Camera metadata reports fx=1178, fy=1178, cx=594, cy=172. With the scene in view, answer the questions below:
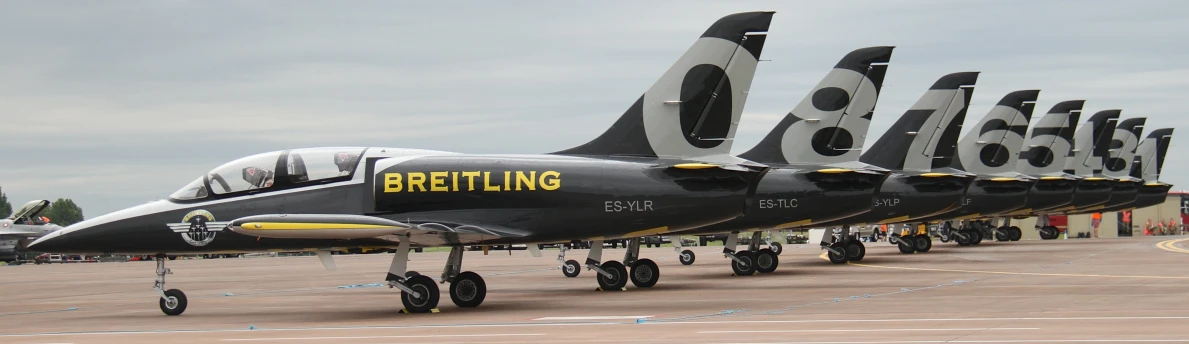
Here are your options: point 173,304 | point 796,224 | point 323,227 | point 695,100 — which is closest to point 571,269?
point 796,224

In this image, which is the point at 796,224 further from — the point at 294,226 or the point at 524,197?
the point at 294,226

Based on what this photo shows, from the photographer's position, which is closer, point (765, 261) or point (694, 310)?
point (694, 310)

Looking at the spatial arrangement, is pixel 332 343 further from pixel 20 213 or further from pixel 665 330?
pixel 20 213

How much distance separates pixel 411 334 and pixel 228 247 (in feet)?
17.6

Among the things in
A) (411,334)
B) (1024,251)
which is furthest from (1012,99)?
(411,334)

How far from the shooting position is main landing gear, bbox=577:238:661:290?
2319cm

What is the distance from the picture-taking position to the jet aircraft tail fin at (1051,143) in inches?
1960

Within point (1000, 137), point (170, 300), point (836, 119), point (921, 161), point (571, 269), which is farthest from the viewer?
point (1000, 137)

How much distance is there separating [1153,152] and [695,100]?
5835cm

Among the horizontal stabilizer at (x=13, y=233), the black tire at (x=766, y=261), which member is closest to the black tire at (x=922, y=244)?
the black tire at (x=766, y=261)

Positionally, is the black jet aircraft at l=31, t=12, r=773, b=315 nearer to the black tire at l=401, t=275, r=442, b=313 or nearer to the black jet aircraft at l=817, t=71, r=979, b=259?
the black tire at l=401, t=275, r=442, b=313

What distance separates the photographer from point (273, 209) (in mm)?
18047

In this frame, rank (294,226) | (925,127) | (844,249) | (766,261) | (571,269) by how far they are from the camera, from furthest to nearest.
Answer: (925,127), (844,249), (571,269), (766,261), (294,226)

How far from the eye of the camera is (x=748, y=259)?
2789 cm
